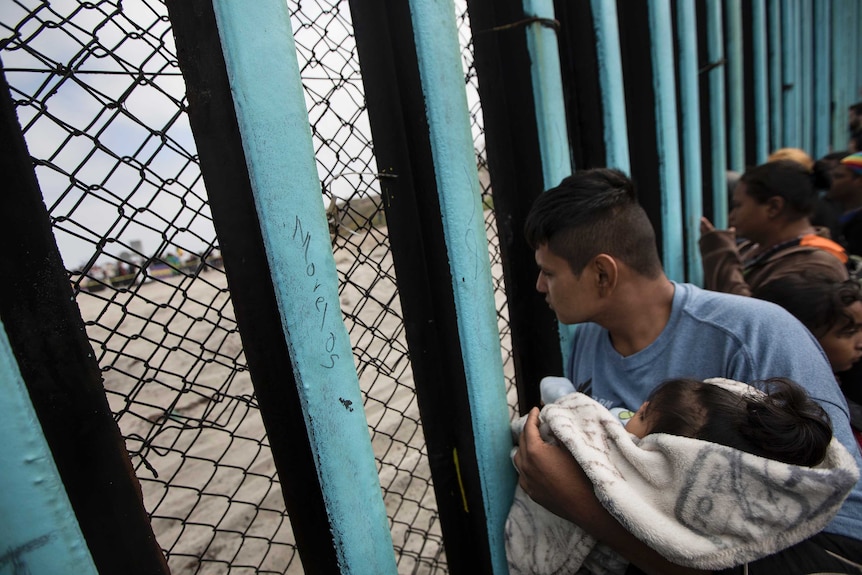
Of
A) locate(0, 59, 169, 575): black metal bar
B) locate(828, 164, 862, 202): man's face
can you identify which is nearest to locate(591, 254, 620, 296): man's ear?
locate(0, 59, 169, 575): black metal bar

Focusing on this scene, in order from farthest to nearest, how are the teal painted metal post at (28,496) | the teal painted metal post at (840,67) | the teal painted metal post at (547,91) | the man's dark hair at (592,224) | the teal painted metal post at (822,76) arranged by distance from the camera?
the teal painted metal post at (840,67), the teal painted metal post at (822,76), the teal painted metal post at (547,91), the man's dark hair at (592,224), the teal painted metal post at (28,496)

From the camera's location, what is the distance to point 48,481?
28.4 inches

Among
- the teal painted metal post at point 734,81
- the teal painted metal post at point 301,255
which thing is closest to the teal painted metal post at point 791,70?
the teal painted metal post at point 734,81

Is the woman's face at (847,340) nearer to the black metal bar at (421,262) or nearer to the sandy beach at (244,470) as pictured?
the black metal bar at (421,262)

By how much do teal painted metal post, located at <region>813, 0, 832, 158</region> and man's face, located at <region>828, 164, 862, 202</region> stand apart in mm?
3210

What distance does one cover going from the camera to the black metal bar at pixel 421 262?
1.17 m

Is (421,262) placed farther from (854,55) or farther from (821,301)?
(854,55)

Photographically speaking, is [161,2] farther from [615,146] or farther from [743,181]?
[743,181]

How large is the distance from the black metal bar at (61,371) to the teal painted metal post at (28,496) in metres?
0.06

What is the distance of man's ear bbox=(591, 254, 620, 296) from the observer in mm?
1380

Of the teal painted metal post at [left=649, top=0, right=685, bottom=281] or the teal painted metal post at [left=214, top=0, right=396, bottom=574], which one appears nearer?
the teal painted metal post at [left=214, top=0, right=396, bottom=574]

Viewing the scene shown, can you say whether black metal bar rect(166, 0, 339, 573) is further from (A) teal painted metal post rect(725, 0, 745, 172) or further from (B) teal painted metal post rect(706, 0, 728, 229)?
(A) teal painted metal post rect(725, 0, 745, 172)

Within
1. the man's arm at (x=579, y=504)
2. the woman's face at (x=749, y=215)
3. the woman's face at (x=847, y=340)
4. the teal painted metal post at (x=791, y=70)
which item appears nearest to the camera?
the man's arm at (x=579, y=504)

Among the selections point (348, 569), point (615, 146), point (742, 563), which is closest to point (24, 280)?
point (348, 569)
